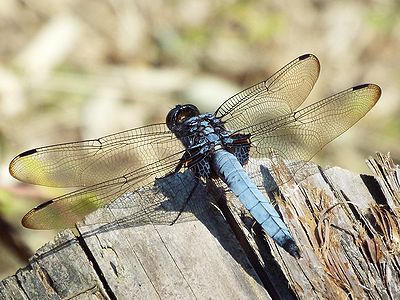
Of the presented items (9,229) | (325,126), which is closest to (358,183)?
(325,126)

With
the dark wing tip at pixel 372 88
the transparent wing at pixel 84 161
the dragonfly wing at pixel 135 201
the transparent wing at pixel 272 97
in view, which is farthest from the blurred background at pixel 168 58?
the dragonfly wing at pixel 135 201

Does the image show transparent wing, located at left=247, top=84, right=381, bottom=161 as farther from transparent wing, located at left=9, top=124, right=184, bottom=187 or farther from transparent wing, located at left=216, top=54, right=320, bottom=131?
transparent wing, located at left=9, top=124, right=184, bottom=187

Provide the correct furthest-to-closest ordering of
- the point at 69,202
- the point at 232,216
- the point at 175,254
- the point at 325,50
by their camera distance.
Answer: the point at 325,50
the point at 69,202
the point at 232,216
the point at 175,254

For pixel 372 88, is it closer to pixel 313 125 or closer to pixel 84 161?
pixel 313 125

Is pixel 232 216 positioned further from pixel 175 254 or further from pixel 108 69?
pixel 108 69

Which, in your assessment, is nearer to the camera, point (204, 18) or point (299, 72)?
point (299, 72)
